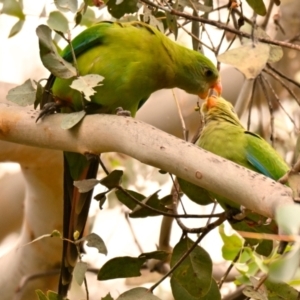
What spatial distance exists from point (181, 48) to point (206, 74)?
7cm

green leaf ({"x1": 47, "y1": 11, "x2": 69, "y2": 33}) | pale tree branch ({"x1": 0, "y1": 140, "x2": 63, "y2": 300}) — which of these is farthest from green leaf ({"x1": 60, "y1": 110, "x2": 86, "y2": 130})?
pale tree branch ({"x1": 0, "y1": 140, "x2": 63, "y2": 300})

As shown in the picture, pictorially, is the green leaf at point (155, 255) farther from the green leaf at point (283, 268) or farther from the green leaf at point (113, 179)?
the green leaf at point (283, 268)

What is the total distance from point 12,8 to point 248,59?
708 millimetres

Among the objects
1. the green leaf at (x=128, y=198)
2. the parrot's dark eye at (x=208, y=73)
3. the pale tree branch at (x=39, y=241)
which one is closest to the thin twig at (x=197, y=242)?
the green leaf at (x=128, y=198)

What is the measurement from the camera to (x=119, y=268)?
78 centimetres

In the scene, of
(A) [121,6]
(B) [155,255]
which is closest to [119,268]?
(B) [155,255]

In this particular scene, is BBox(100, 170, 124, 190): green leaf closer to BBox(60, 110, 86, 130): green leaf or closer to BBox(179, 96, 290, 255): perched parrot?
BBox(60, 110, 86, 130): green leaf

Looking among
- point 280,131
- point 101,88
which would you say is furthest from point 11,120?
point 280,131

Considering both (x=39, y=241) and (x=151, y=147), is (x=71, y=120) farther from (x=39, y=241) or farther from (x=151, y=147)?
(x=39, y=241)

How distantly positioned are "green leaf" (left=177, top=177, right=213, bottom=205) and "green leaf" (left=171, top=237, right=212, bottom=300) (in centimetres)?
7

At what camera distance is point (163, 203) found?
2.77ft

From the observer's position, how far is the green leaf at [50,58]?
2.38 feet

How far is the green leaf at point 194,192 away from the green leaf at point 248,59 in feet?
0.80

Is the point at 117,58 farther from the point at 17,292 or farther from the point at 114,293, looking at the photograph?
the point at 114,293
